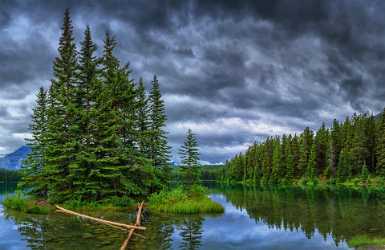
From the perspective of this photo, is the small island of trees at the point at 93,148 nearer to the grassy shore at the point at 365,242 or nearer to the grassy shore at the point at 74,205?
the grassy shore at the point at 74,205

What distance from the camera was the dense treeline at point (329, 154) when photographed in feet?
359

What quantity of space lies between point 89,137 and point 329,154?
97175 millimetres

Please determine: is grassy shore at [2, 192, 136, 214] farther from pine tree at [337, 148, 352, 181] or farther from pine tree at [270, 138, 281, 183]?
pine tree at [270, 138, 281, 183]

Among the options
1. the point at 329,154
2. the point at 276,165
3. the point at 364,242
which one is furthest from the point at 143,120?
the point at 276,165

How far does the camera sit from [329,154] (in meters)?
120

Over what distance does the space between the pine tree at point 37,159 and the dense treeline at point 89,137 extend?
0.36 ft

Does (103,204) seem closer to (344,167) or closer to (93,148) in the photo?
(93,148)

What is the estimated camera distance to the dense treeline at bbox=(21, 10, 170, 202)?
3738 cm

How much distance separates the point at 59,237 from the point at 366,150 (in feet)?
340

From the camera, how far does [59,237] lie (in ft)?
73.4

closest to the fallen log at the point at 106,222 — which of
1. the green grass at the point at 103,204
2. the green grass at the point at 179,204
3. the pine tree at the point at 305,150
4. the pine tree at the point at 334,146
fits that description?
the green grass at the point at 103,204

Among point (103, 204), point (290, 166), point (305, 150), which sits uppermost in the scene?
point (305, 150)

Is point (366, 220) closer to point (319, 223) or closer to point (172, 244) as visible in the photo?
point (319, 223)

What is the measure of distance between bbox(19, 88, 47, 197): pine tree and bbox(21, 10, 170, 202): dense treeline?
0.36 ft
